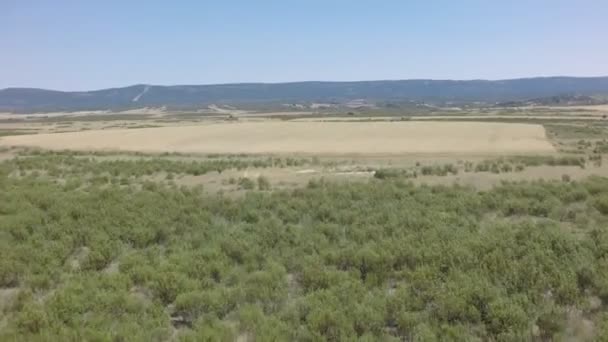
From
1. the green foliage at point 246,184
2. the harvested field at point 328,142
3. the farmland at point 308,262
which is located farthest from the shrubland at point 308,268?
the harvested field at point 328,142

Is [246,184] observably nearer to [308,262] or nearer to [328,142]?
[308,262]

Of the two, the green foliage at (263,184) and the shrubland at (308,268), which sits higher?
the shrubland at (308,268)

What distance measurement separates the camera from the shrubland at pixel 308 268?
7.47 meters

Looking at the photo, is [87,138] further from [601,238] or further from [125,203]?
[601,238]

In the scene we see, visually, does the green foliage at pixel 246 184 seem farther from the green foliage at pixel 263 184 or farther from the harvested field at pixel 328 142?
the harvested field at pixel 328 142

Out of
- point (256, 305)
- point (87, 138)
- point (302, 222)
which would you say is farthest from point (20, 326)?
point (87, 138)

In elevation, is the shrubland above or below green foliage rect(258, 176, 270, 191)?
above

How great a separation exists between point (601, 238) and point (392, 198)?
6467 mm

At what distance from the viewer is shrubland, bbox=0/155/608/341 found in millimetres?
7469

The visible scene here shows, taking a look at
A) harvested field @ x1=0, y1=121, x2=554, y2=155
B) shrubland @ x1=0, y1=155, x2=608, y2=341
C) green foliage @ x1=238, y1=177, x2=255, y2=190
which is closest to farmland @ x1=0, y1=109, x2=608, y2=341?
shrubland @ x1=0, y1=155, x2=608, y2=341

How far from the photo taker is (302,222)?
45.1 feet

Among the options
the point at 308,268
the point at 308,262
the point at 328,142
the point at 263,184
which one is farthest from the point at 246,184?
the point at 328,142

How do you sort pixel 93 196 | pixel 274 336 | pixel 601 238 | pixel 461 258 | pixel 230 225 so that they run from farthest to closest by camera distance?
pixel 93 196
pixel 230 225
pixel 601 238
pixel 461 258
pixel 274 336

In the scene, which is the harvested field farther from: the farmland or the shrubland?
the shrubland
